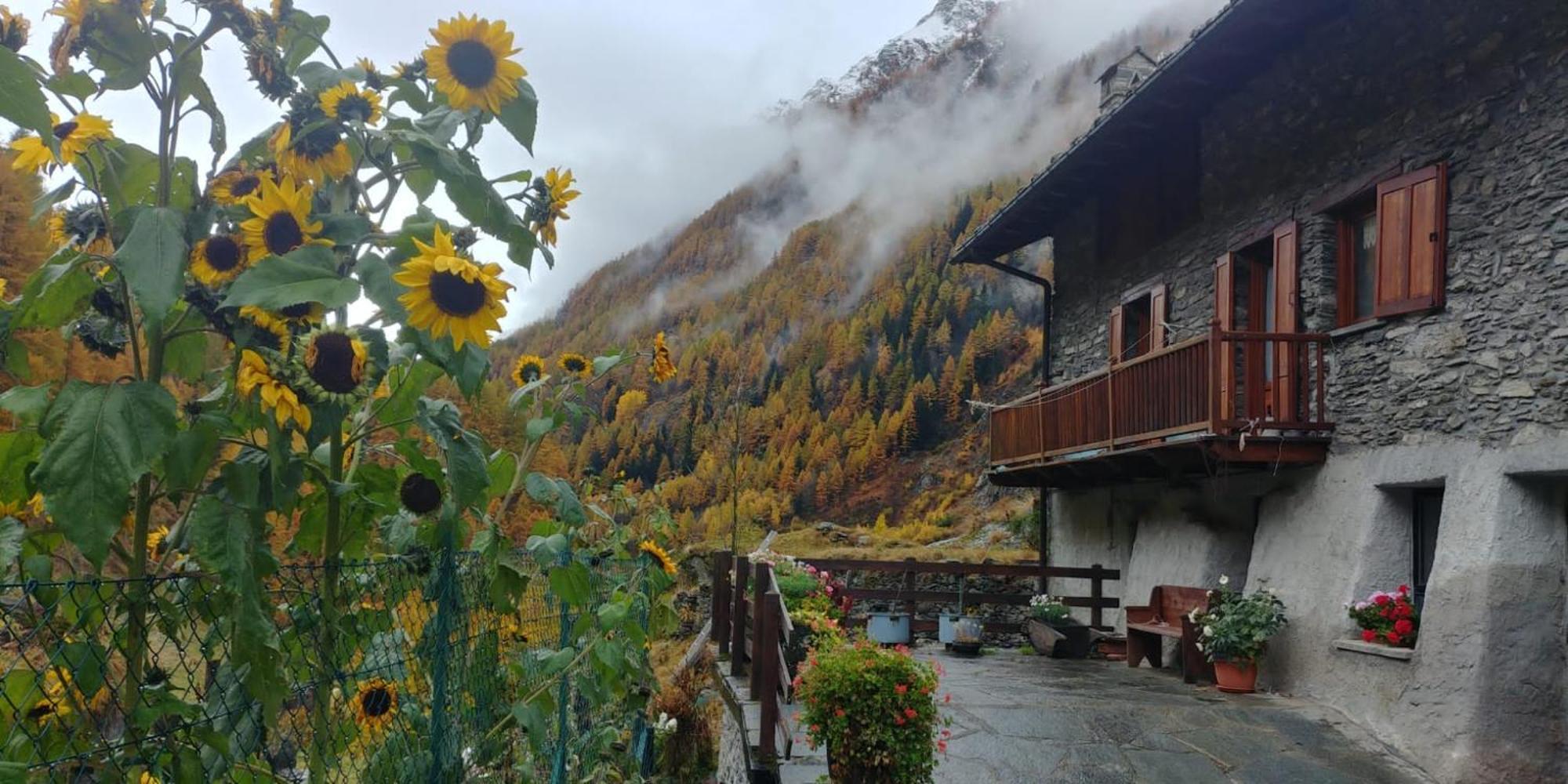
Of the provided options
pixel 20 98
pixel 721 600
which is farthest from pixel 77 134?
pixel 721 600

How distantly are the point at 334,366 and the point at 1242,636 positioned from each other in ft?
25.3

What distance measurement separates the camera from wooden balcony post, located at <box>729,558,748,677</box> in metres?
8.54

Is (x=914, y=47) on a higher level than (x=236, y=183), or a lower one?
higher

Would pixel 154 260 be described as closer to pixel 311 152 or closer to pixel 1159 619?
pixel 311 152

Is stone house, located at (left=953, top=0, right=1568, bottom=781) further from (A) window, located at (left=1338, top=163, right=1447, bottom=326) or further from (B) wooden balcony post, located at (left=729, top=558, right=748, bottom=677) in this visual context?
(B) wooden balcony post, located at (left=729, top=558, right=748, bottom=677)

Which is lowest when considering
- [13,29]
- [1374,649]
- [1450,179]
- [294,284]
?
[1374,649]

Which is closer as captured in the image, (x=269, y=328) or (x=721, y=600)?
(x=269, y=328)

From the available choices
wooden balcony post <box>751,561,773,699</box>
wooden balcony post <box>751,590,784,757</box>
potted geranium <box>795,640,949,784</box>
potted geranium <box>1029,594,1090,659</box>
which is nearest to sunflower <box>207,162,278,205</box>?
potted geranium <box>795,640,949,784</box>

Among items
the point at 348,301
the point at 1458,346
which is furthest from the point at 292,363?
the point at 1458,346

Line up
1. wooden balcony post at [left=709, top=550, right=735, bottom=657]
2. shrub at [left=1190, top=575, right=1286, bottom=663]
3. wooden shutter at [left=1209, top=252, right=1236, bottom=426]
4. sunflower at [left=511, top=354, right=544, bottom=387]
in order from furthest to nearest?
wooden balcony post at [left=709, top=550, right=735, bottom=657], wooden shutter at [left=1209, top=252, right=1236, bottom=426], shrub at [left=1190, top=575, right=1286, bottom=663], sunflower at [left=511, top=354, right=544, bottom=387]

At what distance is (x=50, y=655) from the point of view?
135 centimetres

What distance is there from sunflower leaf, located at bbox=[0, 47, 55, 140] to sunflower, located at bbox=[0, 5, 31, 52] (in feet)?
1.02

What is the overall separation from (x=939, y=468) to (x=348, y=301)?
25290 millimetres

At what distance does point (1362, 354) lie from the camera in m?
7.43
